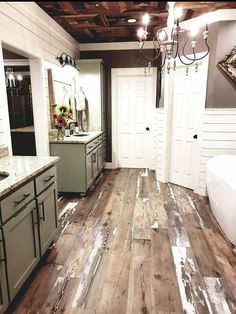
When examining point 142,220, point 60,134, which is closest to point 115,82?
point 60,134

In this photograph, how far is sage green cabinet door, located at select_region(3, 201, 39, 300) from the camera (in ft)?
5.34

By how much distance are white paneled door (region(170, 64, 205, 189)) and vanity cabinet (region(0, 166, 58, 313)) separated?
101 inches

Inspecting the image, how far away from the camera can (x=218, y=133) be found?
3.72m

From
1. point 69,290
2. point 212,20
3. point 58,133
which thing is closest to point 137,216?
point 69,290

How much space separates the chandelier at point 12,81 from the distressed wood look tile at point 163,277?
4392 millimetres

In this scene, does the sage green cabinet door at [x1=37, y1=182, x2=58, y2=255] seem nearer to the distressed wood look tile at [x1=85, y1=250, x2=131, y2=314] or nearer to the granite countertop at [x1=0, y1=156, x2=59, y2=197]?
the granite countertop at [x1=0, y1=156, x2=59, y2=197]

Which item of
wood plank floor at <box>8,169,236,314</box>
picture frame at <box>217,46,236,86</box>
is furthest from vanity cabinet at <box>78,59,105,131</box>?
picture frame at <box>217,46,236,86</box>

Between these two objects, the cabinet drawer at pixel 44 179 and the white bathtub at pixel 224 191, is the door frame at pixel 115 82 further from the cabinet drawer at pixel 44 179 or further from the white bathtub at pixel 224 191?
the cabinet drawer at pixel 44 179

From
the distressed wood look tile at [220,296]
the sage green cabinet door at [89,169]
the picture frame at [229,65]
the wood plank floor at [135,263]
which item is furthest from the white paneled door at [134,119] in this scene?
the distressed wood look tile at [220,296]

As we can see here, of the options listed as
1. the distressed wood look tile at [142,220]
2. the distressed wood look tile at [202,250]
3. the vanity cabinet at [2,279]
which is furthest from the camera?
the distressed wood look tile at [142,220]

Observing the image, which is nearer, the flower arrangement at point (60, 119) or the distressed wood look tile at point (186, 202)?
the distressed wood look tile at point (186, 202)

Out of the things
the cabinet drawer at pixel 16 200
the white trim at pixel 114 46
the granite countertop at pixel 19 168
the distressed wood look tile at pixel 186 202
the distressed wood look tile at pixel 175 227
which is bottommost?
the distressed wood look tile at pixel 175 227

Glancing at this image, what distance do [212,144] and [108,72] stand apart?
9.03ft

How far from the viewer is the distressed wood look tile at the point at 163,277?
71.7 inches
